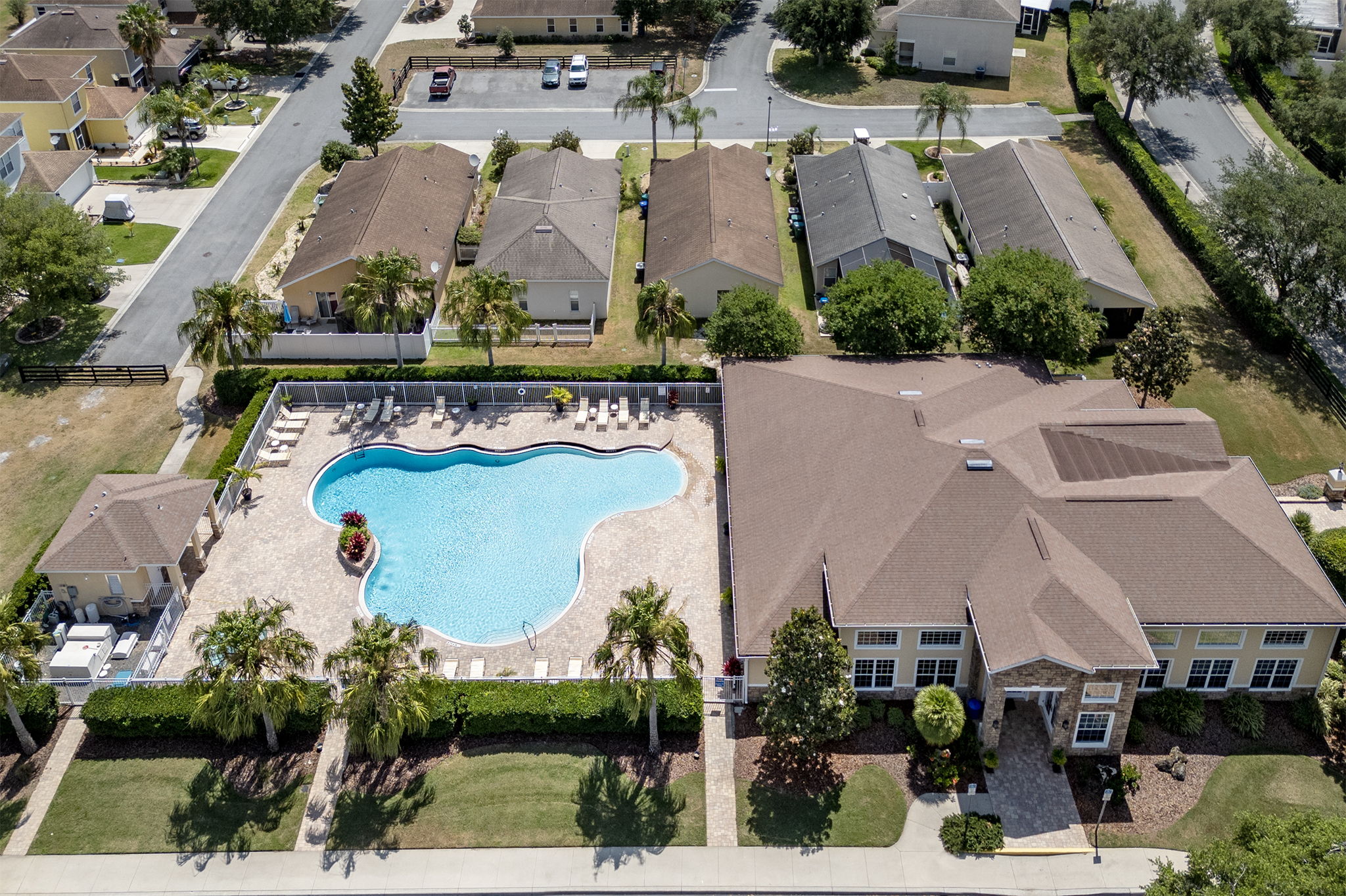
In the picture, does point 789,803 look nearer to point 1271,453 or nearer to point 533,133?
A: point 1271,453

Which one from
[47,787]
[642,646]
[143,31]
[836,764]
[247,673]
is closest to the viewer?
[642,646]

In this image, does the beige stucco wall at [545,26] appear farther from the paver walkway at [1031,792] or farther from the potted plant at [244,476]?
the paver walkway at [1031,792]

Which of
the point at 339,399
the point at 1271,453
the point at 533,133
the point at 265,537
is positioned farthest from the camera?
the point at 533,133

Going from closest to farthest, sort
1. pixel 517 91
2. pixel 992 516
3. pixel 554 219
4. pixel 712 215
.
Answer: pixel 992 516, pixel 554 219, pixel 712 215, pixel 517 91

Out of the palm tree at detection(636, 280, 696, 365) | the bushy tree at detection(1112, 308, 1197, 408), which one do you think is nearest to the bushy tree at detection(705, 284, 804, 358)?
the palm tree at detection(636, 280, 696, 365)

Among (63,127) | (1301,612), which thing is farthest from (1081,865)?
(63,127)

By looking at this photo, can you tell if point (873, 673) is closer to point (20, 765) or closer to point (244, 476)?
point (244, 476)

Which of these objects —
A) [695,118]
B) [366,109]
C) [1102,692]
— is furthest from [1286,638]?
[366,109]
